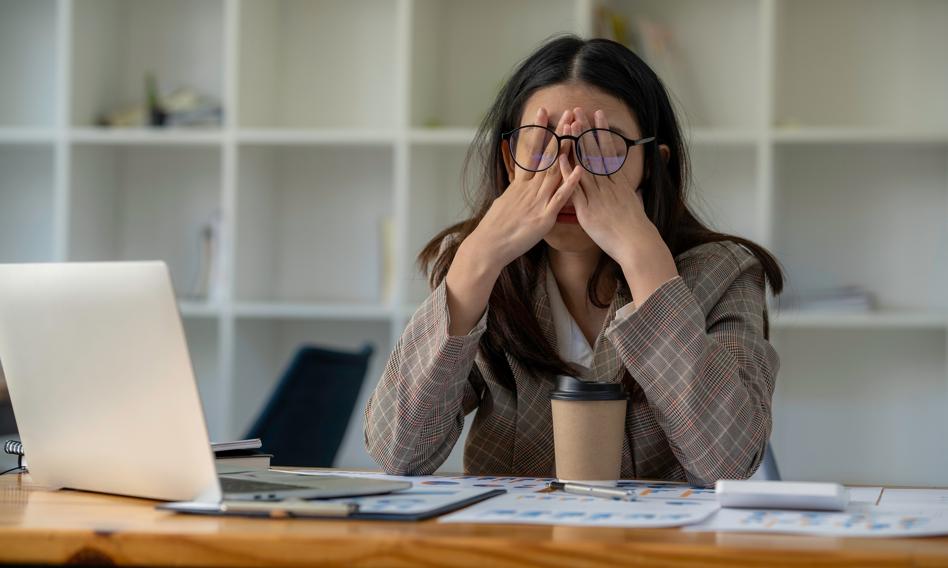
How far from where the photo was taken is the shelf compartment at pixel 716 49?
3150 millimetres

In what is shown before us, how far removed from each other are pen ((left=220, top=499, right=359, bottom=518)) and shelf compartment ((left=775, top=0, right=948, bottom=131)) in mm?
2525

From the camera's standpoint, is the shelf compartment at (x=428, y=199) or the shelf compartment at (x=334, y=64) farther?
the shelf compartment at (x=334, y=64)

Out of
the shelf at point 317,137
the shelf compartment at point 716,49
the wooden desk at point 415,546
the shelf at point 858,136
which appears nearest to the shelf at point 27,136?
the shelf at point 317,137

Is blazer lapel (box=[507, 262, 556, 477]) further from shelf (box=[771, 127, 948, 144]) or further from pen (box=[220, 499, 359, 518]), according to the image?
shelf (box=[771, 127, 948, 144])

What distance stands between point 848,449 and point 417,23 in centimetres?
171

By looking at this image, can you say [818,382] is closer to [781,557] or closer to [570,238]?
[570,238]

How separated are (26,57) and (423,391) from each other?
104 inches

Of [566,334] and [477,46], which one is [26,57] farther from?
[566,334]

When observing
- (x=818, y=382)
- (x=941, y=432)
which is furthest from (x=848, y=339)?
(x=941, y=432)

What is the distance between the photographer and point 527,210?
139 cm

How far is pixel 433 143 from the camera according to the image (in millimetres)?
2961

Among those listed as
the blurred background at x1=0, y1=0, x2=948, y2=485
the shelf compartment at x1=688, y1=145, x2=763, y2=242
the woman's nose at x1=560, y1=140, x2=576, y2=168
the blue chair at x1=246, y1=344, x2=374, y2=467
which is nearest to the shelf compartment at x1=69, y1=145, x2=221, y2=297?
the blurred background at x1=0, y1=0, x2=948, y2=485

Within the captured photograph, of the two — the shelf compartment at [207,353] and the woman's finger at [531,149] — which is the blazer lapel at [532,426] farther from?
the shelf compartment at [207,353]

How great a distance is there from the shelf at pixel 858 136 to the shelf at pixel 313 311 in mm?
1146
